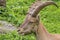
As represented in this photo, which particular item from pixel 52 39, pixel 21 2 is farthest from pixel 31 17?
pixel 21 2

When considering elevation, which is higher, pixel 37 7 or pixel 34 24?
pixel 37 7

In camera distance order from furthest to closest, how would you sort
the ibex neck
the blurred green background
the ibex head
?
the blurred green background → the ibex neck → the ibex head

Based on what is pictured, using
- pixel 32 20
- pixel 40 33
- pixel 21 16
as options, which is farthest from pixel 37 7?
pixel 21 16

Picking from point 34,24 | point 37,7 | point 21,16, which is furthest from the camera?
point 21,16

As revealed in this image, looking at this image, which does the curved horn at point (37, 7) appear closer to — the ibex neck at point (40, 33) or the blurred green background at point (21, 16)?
the ibex neck at point (40, 33)

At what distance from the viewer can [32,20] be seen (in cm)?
721

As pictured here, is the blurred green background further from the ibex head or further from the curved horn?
the curved horn

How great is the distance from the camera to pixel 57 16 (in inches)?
470

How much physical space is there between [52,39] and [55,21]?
3980 millimetres

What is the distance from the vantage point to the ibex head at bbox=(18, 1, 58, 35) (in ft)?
23.4

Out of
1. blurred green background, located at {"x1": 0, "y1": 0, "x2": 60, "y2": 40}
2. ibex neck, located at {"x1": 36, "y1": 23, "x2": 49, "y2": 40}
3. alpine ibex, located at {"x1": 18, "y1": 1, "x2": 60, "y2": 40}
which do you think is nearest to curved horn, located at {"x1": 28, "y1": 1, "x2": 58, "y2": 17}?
alpine ibex, located at {"x1": 18, "y1": 1, "x2": 60, "y2": 40}

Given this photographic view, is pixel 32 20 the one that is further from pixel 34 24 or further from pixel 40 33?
pixel 40 33

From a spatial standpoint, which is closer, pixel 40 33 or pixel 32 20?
pixel 32 20

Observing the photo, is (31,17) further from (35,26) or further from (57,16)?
(57,16)
